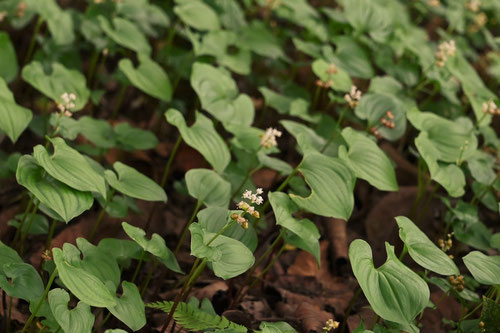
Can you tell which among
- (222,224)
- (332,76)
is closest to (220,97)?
(332,76)

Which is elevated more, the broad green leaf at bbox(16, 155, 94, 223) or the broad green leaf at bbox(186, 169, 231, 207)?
the broad green leaf at bbox(16, 155, 94, 223)

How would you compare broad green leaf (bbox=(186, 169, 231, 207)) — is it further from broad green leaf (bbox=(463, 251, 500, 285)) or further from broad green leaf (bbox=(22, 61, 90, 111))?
broad green leaf (bbox=(463, 251, 500, 285))

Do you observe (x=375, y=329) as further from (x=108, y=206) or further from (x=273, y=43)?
(x=273, y=43)

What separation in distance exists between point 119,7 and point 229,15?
78 centimetres

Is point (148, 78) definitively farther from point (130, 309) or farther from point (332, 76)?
point (130, 309)

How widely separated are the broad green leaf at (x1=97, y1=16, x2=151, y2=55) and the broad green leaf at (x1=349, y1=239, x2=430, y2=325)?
2113mm

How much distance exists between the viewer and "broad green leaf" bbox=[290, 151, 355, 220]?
2602 mm

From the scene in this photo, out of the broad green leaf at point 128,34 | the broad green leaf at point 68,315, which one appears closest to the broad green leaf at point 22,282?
the broad green leaf at point 68,315

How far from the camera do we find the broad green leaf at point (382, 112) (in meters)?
3.38

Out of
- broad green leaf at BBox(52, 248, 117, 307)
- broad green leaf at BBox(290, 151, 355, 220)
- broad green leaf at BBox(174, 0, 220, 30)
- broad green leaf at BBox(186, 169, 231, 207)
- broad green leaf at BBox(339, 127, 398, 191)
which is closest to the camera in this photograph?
broad green leaf at BBox(52, 248, 117, 307)

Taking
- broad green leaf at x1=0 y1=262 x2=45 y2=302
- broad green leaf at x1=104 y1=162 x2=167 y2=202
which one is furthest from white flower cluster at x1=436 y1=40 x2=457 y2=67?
broad green leaf at x1=0 y1=262 x2=45 y2=302

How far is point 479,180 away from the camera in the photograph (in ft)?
10.5

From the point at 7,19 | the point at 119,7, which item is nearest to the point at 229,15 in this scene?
the point at 119,7

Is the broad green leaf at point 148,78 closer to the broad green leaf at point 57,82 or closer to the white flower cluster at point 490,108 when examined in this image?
the broad green leaf at point 57,82
